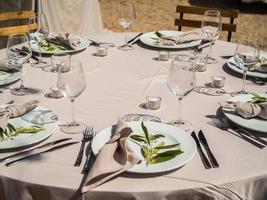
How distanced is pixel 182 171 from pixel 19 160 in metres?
0.41

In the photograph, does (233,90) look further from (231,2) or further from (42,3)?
(231,2)

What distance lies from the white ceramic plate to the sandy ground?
3.51m

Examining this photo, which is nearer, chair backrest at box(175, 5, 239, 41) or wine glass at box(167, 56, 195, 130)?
wine glass at box(167, 56, 195, 130)

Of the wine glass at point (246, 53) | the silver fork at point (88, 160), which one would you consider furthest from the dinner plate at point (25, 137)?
the wine glass at point (246, 53)

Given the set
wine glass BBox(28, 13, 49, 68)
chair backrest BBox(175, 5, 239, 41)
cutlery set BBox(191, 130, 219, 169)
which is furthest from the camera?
chair backrest BBox(175, 5, 239, 41)

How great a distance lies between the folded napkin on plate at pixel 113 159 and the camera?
0.92 metres

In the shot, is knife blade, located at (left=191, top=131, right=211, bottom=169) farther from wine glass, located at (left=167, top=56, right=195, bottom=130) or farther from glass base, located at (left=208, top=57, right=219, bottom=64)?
glass base, located at (left=208, top=57, right=219, bottom=64)

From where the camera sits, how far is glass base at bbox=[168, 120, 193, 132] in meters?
1.21

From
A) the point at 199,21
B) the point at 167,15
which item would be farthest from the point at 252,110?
the point at 167,15

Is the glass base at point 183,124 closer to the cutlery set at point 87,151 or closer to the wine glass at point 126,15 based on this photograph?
the cutlery set at point 87,151

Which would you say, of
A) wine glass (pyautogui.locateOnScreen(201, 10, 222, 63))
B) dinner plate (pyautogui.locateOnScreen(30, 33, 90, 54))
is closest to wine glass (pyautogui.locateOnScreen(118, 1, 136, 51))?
dinner plate (pyautogui.locateOnScreen(30, 33, 90, 54))

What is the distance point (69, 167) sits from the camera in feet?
3.29

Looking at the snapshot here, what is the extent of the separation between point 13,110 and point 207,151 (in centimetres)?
60

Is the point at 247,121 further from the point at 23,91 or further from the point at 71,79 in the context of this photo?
the point at 23,91
